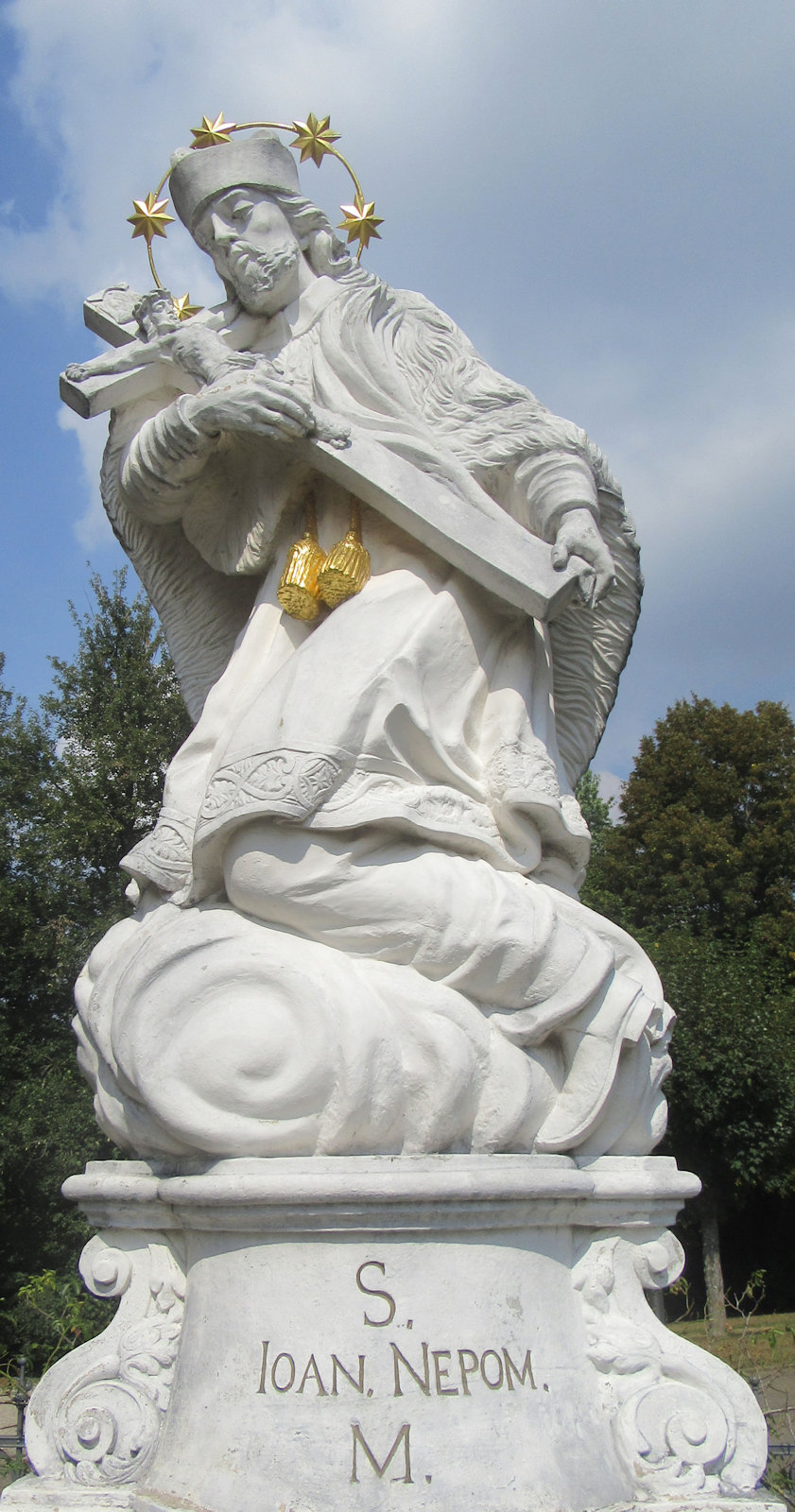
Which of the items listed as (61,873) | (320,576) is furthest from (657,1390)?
(61,873)

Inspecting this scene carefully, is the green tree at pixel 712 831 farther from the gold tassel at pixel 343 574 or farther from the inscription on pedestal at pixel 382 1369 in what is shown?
the inscription on pedestal at pixel 382 1369

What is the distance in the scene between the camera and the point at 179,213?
3.78 metres

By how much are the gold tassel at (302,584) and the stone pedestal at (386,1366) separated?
1519 mm

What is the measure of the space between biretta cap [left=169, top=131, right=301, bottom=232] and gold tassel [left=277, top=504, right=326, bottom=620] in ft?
4.03

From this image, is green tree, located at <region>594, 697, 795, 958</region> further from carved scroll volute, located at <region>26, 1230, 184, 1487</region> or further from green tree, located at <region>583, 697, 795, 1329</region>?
carved scroll volute, located at <region>26, 1230, 184, 1487</region>

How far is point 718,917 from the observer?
721 inches

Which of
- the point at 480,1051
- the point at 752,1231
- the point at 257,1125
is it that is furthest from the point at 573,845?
the point at 752,1231

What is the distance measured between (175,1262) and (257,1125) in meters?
0.56

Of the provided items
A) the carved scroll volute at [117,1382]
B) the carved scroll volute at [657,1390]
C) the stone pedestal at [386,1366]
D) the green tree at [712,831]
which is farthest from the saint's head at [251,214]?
the green tree at [712,831]

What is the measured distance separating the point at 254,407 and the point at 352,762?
3.58 feet

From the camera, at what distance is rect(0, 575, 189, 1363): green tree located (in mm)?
11898

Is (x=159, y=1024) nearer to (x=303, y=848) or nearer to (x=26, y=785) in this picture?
(x=303, y=848)

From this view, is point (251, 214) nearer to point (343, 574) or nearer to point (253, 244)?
point (253, 244)

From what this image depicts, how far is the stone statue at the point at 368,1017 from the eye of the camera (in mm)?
2410
